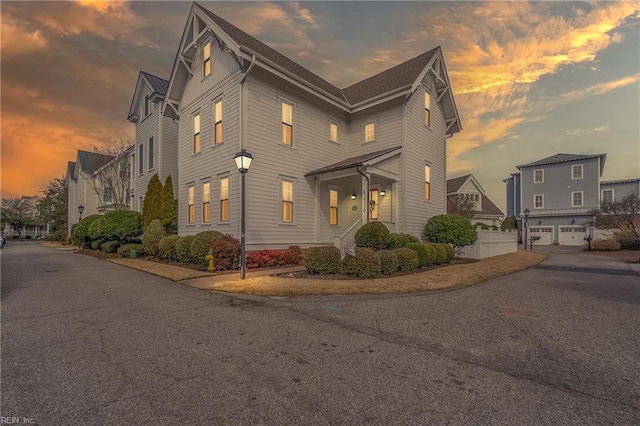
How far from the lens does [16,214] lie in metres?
63.4

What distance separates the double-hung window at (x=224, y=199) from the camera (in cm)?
1346

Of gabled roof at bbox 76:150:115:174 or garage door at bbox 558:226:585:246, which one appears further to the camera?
gabled roof at bbox 76:150:115:174

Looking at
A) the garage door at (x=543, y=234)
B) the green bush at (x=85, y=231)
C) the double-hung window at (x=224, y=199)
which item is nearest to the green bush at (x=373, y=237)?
the double-hung window at (x=224, y=199)

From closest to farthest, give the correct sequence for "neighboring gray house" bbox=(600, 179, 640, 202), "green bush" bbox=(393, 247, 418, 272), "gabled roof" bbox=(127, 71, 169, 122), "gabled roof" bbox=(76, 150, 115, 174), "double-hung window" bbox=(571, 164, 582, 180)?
"green bush" bbox=(393, 247, 418, 272), "gabled roof" bbox=(127, 71, 169, 122), "double-hung window" bbox=(571, 164, 582, 180), "gabled roof" bbox=(76, 150, 115, 174), "neighboring gray house" bbox=(600, 179, 640, 202)

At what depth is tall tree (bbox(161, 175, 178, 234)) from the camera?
56.6ft

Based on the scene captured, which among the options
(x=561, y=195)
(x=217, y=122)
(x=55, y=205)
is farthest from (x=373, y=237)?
(x=55, y=205)

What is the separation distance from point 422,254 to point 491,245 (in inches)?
378

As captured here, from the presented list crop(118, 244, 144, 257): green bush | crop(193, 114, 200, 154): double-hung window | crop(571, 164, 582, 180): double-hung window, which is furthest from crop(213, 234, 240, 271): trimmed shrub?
crop(571, 164, 582, 180): double-hung window

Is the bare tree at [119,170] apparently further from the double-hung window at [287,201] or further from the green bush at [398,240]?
the green bush at [398,240]

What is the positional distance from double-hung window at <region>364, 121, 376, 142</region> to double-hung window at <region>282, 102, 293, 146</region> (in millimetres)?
4764

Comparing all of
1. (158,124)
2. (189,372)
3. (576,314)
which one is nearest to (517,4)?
(576,314)

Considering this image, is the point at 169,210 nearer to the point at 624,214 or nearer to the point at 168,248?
the point at 168,248

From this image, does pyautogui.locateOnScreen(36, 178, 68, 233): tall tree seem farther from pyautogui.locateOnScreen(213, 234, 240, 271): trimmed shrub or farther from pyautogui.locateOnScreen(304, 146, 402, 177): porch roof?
pyautogui.locateOnScreen(304, 146, 402, 177): porch roof

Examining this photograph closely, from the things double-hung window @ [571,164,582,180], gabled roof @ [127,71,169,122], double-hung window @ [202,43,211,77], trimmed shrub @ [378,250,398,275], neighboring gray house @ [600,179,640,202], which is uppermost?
gabled roof @ [127,71,169,122]
